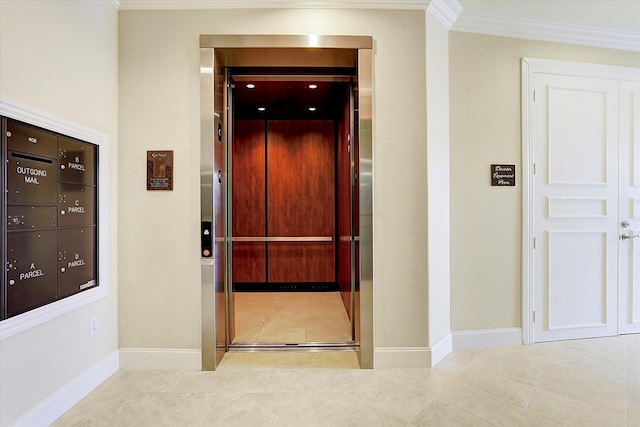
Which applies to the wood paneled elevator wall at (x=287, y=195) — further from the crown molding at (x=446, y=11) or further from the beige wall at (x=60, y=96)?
the beige wall at (x=60, y=96)

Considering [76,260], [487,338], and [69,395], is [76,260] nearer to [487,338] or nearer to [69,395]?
[69,395]

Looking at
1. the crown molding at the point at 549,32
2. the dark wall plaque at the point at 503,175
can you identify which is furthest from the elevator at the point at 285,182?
the dark wall plaque at the point at 503,175

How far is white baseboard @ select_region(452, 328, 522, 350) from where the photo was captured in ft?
9.01

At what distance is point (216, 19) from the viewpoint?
2.42 meters

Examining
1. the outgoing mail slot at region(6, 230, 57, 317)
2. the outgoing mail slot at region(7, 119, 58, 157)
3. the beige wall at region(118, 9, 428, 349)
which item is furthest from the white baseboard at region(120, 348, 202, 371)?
the outgoing mail slot at region(7, 119, 58, 157)

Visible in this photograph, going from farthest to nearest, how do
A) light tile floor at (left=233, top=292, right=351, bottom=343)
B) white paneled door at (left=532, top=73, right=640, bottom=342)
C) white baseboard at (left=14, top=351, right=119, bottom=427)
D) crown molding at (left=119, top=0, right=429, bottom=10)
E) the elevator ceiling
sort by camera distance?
1. the elevator ceiling
2. light tile floor at (left=233, top=292, right=351, bottom=343)
3. white paneled door at (left=532, top=73, right=640, bottom=342)
4. crown molding at (left=119, top=0, right=429, bottom=10)
5. white baseboard at (left=14, top=351, right=119, bottom=427)

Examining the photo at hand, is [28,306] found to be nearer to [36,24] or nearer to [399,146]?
[36,24]

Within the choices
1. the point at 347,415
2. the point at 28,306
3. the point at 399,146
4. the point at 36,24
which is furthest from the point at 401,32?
the point at 28,306

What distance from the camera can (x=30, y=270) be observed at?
1.70m

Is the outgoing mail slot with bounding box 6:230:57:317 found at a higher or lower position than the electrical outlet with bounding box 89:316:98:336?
higher

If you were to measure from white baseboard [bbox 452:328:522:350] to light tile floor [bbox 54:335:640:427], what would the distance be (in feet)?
0.31

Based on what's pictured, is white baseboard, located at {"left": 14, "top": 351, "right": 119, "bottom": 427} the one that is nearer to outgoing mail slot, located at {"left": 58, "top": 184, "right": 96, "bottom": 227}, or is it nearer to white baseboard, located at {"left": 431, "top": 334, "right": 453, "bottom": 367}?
outgoing mail slot, located at {"left": 58, "top": 184, "right": 96, "bottom": 227}

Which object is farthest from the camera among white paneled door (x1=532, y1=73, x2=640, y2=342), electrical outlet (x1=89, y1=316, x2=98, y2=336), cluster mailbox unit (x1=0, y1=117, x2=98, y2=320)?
white paneled door (x1=532, y1=73, x2=640, y2=342)

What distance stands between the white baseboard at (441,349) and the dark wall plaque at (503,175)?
4.46ft
